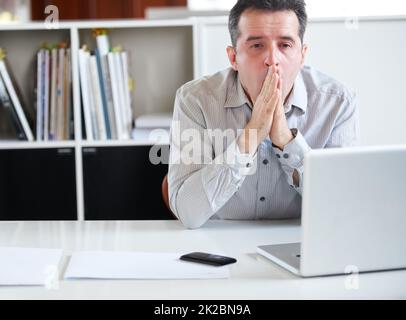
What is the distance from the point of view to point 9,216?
113 inches

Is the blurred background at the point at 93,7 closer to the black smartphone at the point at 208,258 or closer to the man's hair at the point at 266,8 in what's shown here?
the man's hair at the point at 266,8

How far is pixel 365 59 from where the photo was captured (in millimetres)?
2811

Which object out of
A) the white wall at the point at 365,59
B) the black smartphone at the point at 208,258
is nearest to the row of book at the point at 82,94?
the white wall at the point at 365,59

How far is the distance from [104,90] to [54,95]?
20cm

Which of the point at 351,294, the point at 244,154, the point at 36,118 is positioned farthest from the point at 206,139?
the point at 36,118

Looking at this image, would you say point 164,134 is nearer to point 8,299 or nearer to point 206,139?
point 206,139

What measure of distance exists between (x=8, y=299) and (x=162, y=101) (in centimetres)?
183

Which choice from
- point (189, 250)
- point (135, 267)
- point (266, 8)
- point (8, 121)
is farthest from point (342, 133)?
point (8, 121)

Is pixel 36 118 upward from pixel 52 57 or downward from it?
downward

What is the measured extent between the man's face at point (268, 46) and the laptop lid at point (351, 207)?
25.1 inches

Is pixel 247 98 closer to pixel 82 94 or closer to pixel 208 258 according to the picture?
pixel 208 258

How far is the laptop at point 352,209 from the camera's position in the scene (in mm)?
1313
